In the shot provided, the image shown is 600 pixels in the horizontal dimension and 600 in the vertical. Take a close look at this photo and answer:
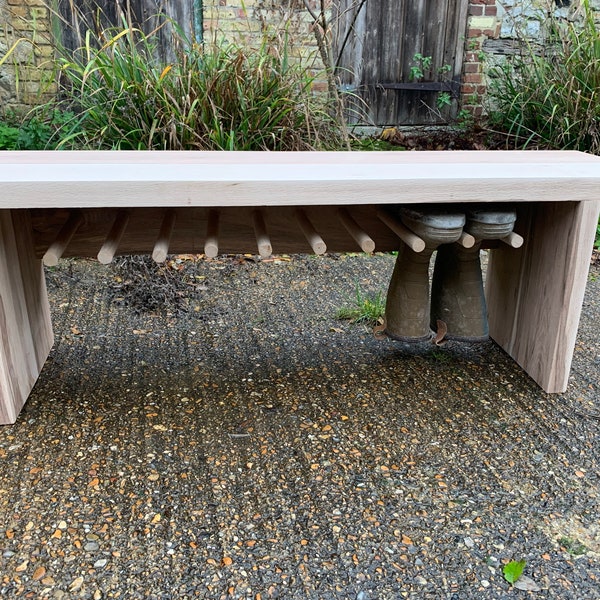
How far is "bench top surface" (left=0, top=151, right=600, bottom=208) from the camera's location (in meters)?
1.38

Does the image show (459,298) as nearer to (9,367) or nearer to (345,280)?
(345,280)

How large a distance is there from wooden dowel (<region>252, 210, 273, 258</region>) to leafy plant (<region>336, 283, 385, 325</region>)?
2.60 ft

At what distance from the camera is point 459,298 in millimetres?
1903

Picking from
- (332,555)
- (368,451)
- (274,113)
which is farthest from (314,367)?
(274,113)

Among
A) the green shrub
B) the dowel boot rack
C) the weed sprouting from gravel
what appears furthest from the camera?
the green shrub

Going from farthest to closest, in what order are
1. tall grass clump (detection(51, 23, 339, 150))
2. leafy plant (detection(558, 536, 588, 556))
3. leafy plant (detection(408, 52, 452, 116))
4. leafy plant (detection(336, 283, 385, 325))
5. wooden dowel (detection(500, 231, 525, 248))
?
leafy plant (detection(408, 52, 452, 116)) → tall grass clump (detection(51, 23, 339, 150)) → leafy plant (detection(336, 283, 385, 325)) → wooden dowel (detection(500, 231, 525, 248)) → leafy plant (detection(558, 536, 588, 556))

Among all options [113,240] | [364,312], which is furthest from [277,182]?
[364,312]

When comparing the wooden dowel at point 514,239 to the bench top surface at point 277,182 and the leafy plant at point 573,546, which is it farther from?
the leafy plant at point 573,546

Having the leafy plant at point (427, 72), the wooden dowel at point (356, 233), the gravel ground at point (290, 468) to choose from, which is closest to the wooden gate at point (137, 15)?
the leafy plant at point (427, 72)

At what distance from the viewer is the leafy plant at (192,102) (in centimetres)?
299

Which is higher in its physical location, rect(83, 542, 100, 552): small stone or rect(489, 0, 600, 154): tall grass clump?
rect(489, 0, 600, 154): tall grass clump

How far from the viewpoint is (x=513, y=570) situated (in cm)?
121

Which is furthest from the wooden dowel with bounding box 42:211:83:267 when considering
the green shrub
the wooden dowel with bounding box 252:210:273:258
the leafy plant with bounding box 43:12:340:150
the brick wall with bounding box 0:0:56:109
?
the brick wall with bounding box 0:0:56:109

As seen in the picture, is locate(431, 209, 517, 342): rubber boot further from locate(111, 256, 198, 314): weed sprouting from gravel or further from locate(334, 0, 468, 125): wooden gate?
locate(334, 0, 468, 125): wooden gate
